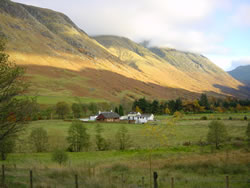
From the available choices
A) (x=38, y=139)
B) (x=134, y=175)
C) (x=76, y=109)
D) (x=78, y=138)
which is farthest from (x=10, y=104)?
(x=76, y=109)

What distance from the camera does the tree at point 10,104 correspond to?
14766 millimetres

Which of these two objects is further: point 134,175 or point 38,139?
point 38,139

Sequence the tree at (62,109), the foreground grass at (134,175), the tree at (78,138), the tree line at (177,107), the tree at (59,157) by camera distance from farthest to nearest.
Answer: the tree line at (177,107), the tree at (62,109), the tree at (78,138), the tree at (59,157), the foreground grass at (134,175)

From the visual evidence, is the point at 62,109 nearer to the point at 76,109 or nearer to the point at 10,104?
the point at 76,109

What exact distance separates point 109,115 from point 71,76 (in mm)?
105899

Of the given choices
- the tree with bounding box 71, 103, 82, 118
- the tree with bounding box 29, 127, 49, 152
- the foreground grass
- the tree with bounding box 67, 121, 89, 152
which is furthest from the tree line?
the foreground grass

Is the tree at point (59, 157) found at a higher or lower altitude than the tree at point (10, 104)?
lower

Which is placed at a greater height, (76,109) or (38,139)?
(76,109)

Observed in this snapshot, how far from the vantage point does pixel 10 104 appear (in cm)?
1495

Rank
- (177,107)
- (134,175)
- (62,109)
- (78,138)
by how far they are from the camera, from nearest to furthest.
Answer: (134,175)
(78,138)
(62,109)
(177,107)

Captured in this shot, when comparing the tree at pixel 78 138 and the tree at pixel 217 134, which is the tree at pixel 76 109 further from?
the tree at pixel 217 134

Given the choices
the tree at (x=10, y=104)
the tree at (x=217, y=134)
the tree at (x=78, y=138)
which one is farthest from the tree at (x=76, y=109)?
the tree at (x=10, y=104)

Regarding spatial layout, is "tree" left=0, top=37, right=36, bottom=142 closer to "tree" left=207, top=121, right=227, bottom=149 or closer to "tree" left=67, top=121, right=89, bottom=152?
"tree" left=67, top=121, right=89, bottom=152

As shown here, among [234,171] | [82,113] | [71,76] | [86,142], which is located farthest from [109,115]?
[71,76]
